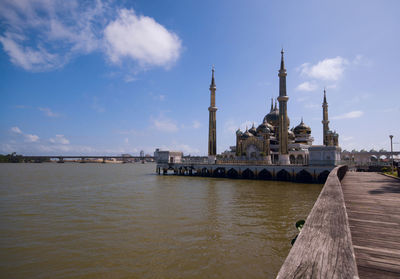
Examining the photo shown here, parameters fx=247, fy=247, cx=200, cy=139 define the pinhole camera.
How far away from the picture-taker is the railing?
1755 millimetres

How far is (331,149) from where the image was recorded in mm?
33875

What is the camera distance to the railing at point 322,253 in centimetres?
175

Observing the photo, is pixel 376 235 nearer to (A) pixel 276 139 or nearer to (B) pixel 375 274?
(B) pixel 375 274

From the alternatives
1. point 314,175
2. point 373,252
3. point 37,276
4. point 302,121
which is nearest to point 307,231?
point 373,252

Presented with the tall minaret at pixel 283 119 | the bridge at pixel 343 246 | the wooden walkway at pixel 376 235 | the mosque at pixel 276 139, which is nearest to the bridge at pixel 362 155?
the mosque at pixel 276 139

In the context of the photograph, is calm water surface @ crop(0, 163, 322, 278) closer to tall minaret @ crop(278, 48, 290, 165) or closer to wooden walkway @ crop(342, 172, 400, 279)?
wooden walkway @ crop(342, 172, 400, 279)

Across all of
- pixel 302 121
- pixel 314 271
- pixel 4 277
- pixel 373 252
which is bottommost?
pixel 4 277

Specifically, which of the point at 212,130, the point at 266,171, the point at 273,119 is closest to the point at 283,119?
the point at 266,171

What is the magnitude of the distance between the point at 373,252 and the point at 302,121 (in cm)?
6202

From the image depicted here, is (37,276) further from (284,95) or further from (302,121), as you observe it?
(302,121)

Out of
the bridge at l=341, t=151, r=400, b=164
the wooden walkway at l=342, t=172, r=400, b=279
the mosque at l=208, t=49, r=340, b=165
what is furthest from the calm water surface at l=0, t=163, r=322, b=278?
the bridge at l=341, t=151, r=400, b=164

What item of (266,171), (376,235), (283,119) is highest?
(283,119)

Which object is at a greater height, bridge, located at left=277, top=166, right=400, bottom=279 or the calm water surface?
bridge, located at left=277, top=166, right=400, bottom=279

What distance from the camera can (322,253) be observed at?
6.80ft
